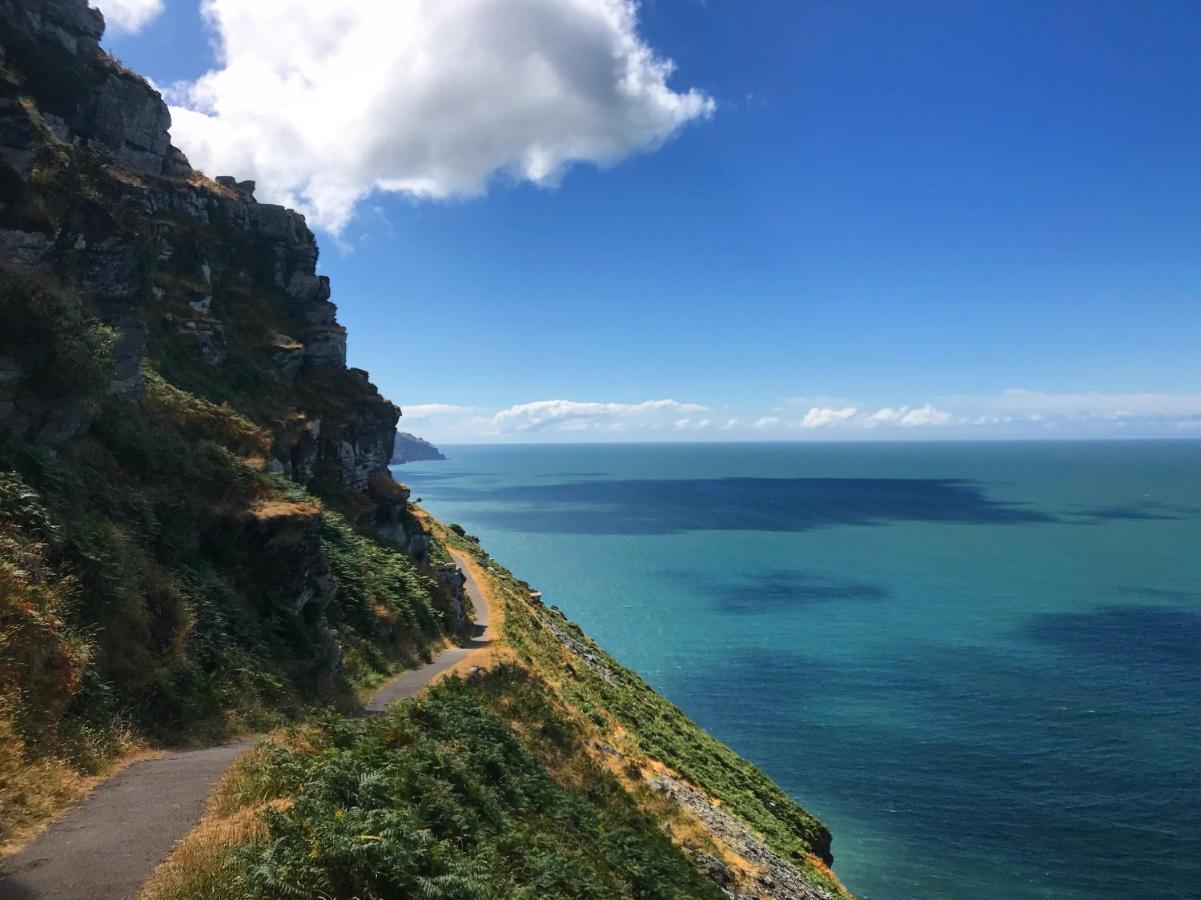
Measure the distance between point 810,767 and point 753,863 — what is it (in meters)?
21.9

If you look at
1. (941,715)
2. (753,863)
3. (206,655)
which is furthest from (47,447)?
(941,715)

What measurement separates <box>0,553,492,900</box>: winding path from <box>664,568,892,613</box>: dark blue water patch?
69073mm

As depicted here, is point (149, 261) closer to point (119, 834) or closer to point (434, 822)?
point (119, 834)

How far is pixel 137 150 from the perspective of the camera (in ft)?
114

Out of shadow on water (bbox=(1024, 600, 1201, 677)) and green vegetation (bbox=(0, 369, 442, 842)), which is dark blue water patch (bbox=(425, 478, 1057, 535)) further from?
green vegetation (bbox=(0, 369, 442, 842))

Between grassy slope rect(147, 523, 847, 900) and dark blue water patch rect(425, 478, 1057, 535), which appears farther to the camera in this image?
dark blue water patch rect(425, 478, 1057, 535)

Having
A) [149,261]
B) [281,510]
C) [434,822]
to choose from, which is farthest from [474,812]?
[149,261]

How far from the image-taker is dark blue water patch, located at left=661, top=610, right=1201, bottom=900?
104 ft

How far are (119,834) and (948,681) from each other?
57770 millimetres

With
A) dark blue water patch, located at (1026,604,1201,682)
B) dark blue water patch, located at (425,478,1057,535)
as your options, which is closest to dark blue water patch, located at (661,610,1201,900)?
dark blue water patch, located at (1026,604,1201,682)

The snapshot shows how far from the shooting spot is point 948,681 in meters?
54.0

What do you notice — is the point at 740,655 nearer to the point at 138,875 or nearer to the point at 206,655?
the point at 206,655

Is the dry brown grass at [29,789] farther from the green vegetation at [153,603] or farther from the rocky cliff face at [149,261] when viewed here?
the rocky cliff face at [149,261]

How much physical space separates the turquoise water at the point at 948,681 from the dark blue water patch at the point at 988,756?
136 millimetres
